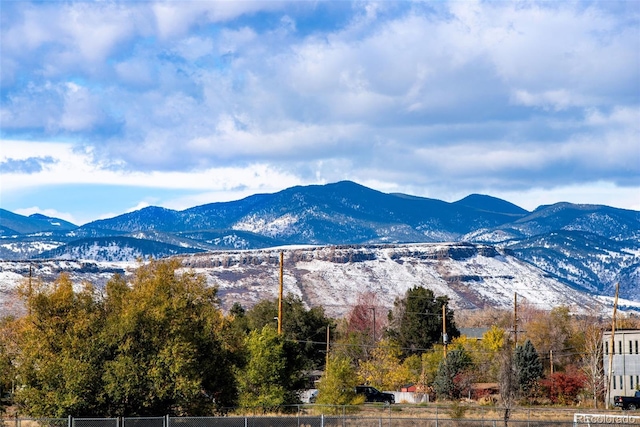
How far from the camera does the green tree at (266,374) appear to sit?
224 ft

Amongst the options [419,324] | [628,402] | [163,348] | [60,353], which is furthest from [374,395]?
[60,353]

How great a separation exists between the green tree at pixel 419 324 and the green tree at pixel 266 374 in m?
52.8

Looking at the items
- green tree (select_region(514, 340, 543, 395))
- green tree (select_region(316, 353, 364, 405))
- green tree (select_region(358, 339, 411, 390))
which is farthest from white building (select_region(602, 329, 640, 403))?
green tree (select_region(316, 353, 364, 405))

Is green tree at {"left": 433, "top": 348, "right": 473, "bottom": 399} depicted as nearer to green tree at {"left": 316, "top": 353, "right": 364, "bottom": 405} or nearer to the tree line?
the tree line

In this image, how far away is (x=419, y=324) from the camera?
4879 inches

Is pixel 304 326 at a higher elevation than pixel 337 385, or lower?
higher

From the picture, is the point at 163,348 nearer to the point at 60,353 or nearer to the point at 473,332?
the point at 60,353

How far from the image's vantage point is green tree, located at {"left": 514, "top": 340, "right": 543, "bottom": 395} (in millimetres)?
96188

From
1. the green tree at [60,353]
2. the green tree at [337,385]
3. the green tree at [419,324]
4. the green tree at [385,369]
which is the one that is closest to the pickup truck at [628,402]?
the green tree at [337,385]

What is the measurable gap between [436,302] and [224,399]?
74190 mm

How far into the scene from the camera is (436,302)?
428 ft

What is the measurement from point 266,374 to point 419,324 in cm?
5716

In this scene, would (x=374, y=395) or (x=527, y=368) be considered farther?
(x=527, y=368)

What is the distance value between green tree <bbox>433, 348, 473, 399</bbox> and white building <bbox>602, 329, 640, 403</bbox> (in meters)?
15.0
